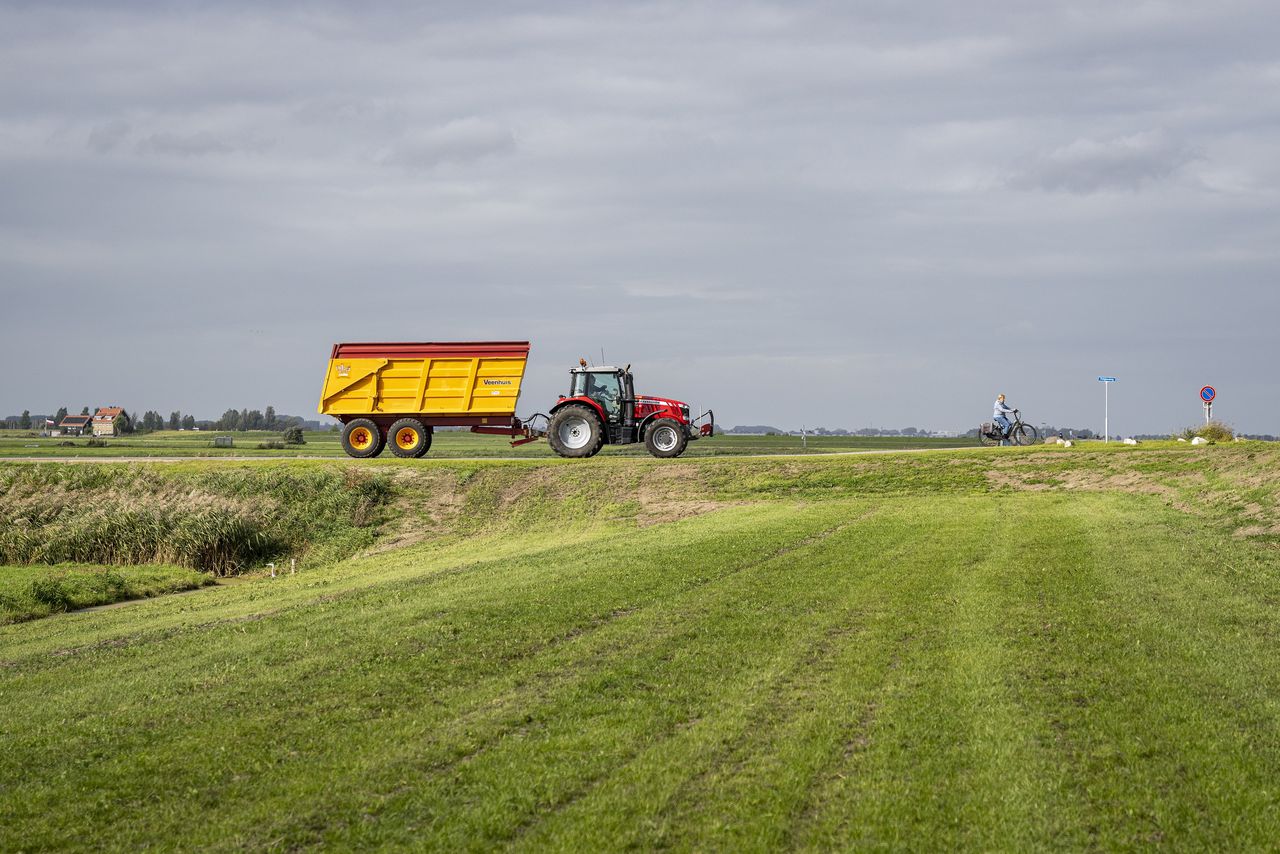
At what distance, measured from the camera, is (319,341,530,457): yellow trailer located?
33.3m

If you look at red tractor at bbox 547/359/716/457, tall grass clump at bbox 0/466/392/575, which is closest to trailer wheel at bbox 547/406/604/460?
red tractor at bbox 547/359/716/457

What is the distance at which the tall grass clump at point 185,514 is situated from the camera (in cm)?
2641

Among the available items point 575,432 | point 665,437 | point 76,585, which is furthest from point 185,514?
point 665,437

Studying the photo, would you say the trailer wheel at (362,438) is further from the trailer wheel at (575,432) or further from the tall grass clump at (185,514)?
the trailer wheel at (575,432)

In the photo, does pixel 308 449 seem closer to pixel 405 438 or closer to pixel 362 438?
pixel 362 438

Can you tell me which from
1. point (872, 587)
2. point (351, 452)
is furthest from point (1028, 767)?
point (351, 452)

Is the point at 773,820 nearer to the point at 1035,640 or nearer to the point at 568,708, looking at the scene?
the point at 568,708

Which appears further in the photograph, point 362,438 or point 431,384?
point 362,438

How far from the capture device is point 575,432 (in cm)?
3312

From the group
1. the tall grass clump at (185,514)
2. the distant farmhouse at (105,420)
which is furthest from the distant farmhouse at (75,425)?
the tall grass clump at (185,514)

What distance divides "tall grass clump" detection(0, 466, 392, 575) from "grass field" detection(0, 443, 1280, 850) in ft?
21.3

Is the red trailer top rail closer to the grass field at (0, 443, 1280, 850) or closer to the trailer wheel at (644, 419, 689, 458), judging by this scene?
the trailer wheel at (644, 419, 689, 458)

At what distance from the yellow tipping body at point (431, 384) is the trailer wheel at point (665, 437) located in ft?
14.4

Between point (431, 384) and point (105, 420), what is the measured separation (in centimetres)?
9451
